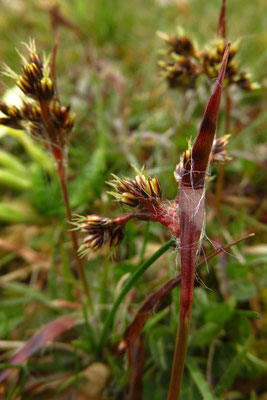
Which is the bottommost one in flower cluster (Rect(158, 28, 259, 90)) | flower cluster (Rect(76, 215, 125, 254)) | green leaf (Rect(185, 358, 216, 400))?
green leaf (Rect(185, 358, 216, 400))

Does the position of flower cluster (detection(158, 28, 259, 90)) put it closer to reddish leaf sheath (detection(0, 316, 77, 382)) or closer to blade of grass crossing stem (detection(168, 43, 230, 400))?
blade of grass crossing stem (detection(168, 43, 230, 400))

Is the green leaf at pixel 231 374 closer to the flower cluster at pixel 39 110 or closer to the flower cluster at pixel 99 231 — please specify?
the flower cluster at pixel 99 231

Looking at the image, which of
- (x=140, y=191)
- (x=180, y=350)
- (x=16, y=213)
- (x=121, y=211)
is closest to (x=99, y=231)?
(x=140, y=191)

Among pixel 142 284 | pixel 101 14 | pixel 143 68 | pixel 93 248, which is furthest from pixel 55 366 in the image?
pixel 101 14

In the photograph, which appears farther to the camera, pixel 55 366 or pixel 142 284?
pixel 142 284

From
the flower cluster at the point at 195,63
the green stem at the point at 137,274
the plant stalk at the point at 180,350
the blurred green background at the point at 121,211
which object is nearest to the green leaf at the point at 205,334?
the blurred green background at the point at 121,211

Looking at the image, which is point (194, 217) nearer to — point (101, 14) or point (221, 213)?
point (221, 213)

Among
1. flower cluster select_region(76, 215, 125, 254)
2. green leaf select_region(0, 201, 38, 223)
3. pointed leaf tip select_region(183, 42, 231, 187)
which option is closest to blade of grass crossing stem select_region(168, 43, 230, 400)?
pointed leaf tip select_region(183, 42, 231, 187)
